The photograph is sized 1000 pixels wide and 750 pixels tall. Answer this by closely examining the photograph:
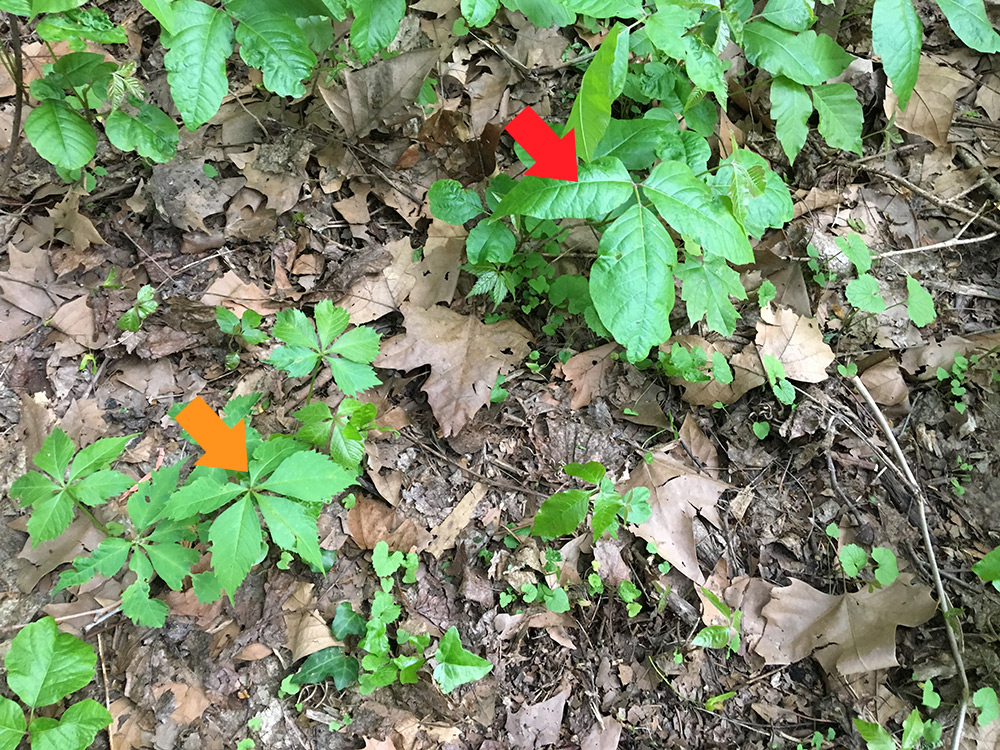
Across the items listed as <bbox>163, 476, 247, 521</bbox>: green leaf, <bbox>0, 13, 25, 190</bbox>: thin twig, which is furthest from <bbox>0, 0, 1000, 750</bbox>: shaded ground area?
<bbox>163, 476, 247, 521</bbox>: green leaf

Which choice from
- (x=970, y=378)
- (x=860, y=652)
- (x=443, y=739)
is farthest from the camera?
(x=970, y=378)

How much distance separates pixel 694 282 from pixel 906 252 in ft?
4.09

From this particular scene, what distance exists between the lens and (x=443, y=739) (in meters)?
2.00

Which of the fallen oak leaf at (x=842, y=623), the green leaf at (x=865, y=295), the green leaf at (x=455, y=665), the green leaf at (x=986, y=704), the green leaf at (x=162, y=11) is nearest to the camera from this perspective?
the green leaf at (x=162, y=11)

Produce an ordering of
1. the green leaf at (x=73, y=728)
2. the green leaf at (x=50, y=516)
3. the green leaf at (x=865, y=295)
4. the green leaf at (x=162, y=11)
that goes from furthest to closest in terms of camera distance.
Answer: the green leaf at (x=865, y=295), the green leaf at (x=50, y=516), the green leaf at (x=73, y=728), the green leaf at (x=162, y=11)

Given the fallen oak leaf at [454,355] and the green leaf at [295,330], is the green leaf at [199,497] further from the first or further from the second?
the fallen oak leaf at [454,355]

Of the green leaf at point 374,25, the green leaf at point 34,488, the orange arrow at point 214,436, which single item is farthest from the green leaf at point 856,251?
the green leaf at point 34,488

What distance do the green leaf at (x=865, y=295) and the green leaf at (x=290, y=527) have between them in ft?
7.25

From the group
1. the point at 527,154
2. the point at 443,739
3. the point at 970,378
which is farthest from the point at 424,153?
the point at 970,378

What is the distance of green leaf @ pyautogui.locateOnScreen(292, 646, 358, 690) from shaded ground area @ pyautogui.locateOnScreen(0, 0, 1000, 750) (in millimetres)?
42

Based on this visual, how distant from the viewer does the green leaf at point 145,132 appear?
2121mm

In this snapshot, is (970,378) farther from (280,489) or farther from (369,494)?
(280,489)

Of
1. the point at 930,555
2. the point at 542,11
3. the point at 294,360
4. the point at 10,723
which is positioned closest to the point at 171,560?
the point at 10,723

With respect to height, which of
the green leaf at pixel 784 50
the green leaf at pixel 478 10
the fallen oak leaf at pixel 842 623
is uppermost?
the green leaf at pixel 478 10
